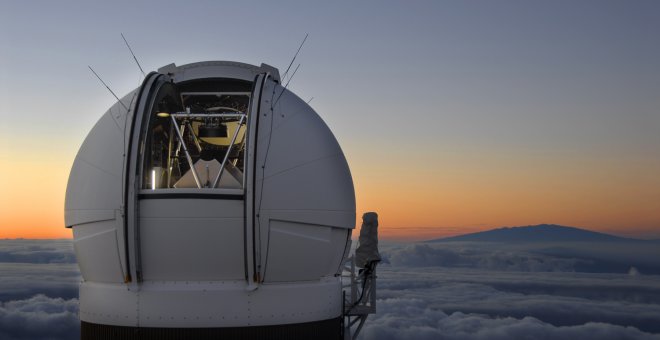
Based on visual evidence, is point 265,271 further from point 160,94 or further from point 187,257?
point 160,94

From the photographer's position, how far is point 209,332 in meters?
13.3

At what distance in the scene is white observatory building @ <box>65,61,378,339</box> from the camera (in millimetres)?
13102

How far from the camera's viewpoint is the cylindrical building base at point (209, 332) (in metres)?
13.3

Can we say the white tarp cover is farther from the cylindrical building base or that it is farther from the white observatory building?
the cylindrical building base

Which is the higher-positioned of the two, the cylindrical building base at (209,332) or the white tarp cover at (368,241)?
the white tarp cover at (368,241)

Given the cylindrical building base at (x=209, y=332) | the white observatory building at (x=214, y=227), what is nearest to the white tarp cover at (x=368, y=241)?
the white observatory building at (x=214, y=227)

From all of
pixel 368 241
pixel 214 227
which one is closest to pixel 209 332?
pixel 214 227

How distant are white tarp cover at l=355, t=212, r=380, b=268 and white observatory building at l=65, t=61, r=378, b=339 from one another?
2.65 meters

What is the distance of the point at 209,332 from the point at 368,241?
19.5 feet

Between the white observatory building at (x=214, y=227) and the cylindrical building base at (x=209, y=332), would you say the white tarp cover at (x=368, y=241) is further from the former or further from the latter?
the cylindrical building base at (x=209, y=332)

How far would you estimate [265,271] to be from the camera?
13.4m

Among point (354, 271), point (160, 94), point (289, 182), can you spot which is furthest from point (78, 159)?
point (354, 271)

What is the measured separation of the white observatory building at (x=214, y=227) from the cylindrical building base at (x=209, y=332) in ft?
0.07

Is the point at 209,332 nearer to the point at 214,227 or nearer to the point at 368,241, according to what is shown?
the point at 214,227
